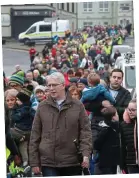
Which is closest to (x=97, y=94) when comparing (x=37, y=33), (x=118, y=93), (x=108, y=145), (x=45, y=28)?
(x=118, y=93)

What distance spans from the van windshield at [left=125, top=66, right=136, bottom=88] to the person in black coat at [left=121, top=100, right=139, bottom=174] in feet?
13.3

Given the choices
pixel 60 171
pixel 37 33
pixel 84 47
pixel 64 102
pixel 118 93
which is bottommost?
pixel 60 171

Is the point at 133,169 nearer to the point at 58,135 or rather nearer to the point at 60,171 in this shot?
the point at 60,171

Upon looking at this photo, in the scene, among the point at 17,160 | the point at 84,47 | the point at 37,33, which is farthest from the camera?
the point at 37,33

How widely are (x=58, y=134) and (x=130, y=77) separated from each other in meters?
6.26

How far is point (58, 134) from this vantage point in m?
6.39

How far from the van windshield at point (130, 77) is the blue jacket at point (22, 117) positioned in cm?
349

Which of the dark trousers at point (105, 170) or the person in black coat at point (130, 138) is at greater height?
the person in black coat at point (130, 138)

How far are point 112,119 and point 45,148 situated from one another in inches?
49.8

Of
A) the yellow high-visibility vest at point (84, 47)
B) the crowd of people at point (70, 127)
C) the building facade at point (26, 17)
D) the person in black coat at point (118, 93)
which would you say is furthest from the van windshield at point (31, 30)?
the person in black coat at point (118, 93)

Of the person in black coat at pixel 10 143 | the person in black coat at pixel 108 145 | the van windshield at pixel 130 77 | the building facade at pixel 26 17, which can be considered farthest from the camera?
the building facade at pixel 26 17

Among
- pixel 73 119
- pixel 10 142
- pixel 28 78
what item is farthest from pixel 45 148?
pixel 28 78

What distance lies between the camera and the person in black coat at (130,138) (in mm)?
7047

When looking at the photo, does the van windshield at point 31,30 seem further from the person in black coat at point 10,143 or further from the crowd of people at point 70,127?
the person in black coat at point 10,143
